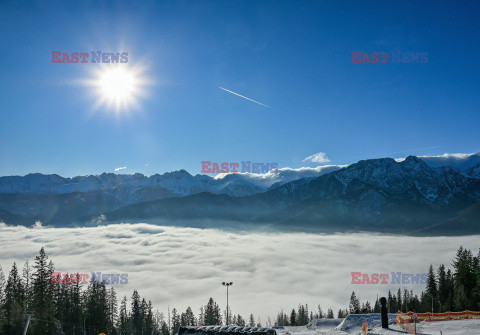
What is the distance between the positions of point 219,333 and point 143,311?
285 feet

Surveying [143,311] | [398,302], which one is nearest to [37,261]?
[143,311]

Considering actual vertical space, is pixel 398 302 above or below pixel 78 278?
below

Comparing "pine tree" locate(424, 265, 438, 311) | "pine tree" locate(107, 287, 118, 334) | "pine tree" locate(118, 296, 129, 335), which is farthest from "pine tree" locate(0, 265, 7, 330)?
"pine tree" locate(424, 265, 438, 311)

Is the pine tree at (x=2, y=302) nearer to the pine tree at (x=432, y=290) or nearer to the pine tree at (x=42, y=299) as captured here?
the pine tree at (x=42, y=299)

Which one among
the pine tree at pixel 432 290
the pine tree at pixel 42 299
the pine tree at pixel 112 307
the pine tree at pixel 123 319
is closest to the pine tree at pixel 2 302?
the pine tree at pixel 42 299

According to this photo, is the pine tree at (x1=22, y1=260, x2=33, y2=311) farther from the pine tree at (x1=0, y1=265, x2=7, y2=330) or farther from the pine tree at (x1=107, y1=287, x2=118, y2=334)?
the pine tree at (x1=107, y1=287, x2=118, y2=334)

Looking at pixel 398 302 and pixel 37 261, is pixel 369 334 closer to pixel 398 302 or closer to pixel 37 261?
pixel 37 261

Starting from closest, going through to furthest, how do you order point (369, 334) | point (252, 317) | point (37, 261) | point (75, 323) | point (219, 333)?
point (219, 333), point (369, 334), point (37, 261), point (75, 323), point (252, 317)

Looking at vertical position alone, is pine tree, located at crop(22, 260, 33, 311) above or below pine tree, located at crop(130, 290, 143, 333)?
above

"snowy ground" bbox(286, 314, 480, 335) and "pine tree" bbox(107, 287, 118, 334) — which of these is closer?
"snowy ground" bbox(286, 314, 480, 335)

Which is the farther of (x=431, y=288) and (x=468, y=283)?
(x=431, y=288)

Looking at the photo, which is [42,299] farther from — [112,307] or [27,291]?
[112,307]

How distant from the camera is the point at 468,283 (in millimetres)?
67812

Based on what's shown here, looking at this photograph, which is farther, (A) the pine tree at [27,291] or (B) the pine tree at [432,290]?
(B) the pine tree at [432,290]
